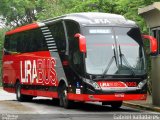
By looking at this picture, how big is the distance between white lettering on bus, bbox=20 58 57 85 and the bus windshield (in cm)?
316

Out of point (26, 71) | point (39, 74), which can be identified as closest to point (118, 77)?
point (39, 74)

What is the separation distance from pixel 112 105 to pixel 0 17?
42.2 meters

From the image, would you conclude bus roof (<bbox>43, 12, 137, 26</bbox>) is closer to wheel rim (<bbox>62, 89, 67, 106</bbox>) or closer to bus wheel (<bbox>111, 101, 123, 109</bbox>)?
wheel rim (<bbox>62, 89, 67, 106</bbox>)

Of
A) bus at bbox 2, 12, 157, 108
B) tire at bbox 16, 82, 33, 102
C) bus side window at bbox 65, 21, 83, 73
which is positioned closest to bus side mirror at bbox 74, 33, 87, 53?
bus at bbox 2, 12, 157, 108

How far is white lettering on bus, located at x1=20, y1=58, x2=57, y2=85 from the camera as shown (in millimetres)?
22812

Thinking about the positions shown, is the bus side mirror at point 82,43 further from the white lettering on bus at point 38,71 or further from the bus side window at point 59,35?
the white lettering on bus at point 38,71

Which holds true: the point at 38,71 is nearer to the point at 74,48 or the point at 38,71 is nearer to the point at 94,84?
the point at 74,48

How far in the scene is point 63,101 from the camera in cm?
2170

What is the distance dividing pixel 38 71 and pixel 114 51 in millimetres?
6016

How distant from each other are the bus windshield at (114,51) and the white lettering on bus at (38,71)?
3.16 metres

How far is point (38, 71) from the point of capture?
24.8m

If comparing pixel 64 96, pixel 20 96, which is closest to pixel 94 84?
pixel 64 96

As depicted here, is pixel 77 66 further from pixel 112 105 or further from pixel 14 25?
pixel 14 25

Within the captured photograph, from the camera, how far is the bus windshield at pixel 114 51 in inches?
765
